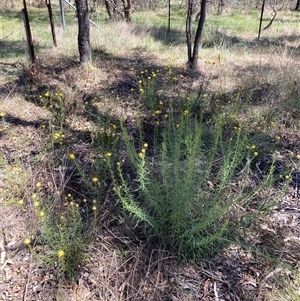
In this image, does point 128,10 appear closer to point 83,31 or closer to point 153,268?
point 83,31

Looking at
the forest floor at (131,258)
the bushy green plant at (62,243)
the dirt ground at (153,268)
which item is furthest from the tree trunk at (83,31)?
the bushy green plant at (62,243)

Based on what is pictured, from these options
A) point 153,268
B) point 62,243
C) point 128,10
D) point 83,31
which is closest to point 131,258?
point 153,268

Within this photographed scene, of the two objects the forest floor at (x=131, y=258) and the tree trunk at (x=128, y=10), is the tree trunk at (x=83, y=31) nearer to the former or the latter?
the forest floor at (x=131, y=258)

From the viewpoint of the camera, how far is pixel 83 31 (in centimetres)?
487

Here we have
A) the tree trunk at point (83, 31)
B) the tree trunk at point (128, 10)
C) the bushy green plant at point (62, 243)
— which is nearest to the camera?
the bushy green plant at point (62, 243)

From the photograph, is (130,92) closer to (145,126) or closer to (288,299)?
(145,126)

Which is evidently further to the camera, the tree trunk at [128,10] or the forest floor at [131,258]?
the tree trunk at [128,10]

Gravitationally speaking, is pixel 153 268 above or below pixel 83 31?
below

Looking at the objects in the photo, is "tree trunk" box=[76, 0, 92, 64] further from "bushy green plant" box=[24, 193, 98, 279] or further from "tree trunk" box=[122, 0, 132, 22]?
"tree trunk" box=[122, 0, 132, 22]

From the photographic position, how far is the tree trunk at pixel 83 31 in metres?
4.73

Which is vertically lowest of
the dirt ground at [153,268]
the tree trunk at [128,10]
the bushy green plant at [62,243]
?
the dirt ground at [153,268]

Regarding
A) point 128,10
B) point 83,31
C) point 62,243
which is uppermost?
point 83,31

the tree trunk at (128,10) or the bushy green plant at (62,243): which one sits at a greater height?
the tree trunk at (128,10)

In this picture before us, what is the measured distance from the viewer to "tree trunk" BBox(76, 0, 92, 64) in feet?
15.5
